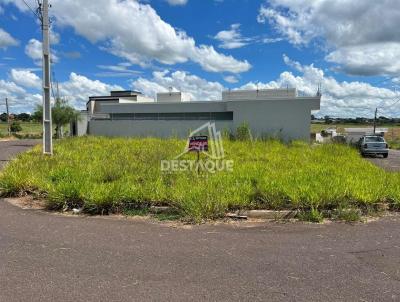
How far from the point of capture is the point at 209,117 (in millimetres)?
31734

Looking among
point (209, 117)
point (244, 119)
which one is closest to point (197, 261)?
point (244, 119)

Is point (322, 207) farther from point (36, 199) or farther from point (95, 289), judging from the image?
point (36, 199)

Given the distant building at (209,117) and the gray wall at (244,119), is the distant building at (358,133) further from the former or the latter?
the distant building at (209,117)

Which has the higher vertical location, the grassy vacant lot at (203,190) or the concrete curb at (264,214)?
the grassy vacant lot at (203,190)

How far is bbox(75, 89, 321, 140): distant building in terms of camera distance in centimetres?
2794

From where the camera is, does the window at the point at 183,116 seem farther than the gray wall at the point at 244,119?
Yes

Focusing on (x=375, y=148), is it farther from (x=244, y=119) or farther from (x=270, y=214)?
(x=270, y=214)

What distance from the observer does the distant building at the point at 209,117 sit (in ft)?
91.7

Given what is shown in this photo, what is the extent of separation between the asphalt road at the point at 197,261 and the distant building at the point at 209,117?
22.3 metres

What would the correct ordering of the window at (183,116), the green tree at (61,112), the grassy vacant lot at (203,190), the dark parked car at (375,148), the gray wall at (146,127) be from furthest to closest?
the green tree at (61,112)
the gray wall at (146,127)
the window at (183,116)
the dark parked car at (375,148)
the grassy vacant lot at (203,190)

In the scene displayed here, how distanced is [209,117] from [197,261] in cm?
2760

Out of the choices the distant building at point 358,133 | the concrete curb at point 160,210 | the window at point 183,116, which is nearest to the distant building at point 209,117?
the window at point 183,116

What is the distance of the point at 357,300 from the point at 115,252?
3.00m

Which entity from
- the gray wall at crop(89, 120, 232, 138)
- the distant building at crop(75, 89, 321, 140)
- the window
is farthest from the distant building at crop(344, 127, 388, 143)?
the gray wall at crop(89, 120, 232, 138)
